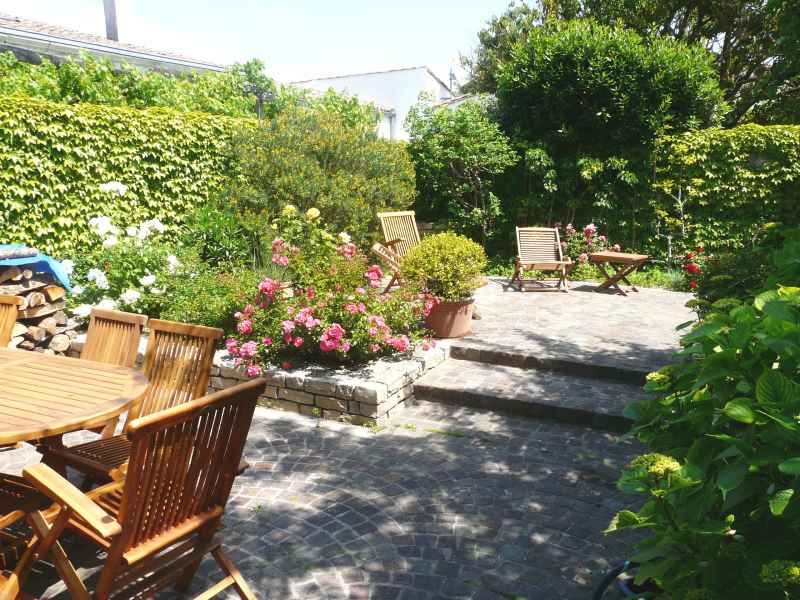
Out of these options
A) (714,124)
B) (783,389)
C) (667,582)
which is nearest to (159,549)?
(667,582)

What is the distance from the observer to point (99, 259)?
700cm

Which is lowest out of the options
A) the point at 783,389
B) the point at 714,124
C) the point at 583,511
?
the point at 583,511

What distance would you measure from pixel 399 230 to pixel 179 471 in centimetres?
732

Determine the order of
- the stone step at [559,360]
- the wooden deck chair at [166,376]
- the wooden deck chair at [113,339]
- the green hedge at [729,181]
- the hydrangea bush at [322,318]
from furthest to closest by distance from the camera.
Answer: the green hedge at [729,181]
the stone step at [559,360]
the hydrangea bush at [322,318]
the wooden deck chair at [113,339]
the wooden deck chair at [166,376]

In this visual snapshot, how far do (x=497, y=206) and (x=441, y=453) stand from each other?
8076 mm

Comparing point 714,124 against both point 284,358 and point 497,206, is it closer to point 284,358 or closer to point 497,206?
point 497,206

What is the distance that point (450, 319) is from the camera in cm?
626

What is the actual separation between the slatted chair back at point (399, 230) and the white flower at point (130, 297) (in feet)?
11.2

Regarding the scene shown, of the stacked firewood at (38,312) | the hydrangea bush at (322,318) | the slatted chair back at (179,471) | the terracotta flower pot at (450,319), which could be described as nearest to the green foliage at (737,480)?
the slatted chair back at (179,471)

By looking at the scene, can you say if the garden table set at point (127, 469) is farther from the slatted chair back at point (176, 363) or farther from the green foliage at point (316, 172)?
the green foliage at point (316, 172)

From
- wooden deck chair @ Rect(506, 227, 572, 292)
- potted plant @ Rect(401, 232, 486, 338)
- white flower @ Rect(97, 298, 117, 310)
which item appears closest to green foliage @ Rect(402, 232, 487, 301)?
potted plant @ Rect(401, 232, 486, 338)

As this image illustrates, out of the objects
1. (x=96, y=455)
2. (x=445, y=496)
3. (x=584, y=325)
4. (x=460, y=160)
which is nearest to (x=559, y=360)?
(x=584, y=325)

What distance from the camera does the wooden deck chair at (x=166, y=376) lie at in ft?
9.92

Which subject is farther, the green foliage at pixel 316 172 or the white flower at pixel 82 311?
the green foliage at pixel 316 172
